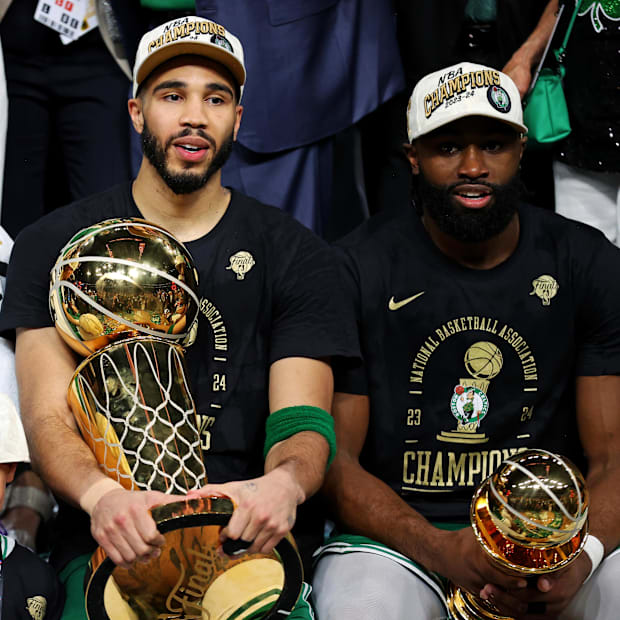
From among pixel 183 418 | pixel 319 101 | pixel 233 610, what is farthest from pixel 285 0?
pixel 233 610

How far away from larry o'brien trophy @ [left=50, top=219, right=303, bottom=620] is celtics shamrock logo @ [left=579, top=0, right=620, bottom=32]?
1.56m

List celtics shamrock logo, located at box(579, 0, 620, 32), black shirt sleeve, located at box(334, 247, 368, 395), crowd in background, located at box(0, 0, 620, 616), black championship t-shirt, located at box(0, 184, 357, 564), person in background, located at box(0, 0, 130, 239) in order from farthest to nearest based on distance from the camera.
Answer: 1. person in background, located at box(0, 0, 130, 239)
2. crowd in background, located at box(0, 0, 620, 616)
3. celtics shamrock logo, located at box(579, 0, 620, 32)
4. black shirt sleeve, located at box(334, 247, 368, 395)
5. black championship t-shirt, located at box(0, 184, 357, 564)

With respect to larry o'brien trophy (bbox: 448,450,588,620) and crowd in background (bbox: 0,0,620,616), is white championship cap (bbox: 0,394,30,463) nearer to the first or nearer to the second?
larry o'brien trophy (bbox: 448,450,588,620)

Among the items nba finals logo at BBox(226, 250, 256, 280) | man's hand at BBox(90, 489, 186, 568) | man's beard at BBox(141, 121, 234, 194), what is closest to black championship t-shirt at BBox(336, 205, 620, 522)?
nba finals logo at BBox(226, 250, 256, 280)

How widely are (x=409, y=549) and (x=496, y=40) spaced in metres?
1.68

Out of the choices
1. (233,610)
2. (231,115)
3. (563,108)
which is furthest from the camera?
(563,108)

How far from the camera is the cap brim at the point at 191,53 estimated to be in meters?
2.63

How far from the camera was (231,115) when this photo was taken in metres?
2.70

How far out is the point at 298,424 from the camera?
2395mm

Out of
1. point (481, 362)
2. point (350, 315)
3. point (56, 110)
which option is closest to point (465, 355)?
point (481, 362)

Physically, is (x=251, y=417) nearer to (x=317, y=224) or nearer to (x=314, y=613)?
(x=314, y=613)

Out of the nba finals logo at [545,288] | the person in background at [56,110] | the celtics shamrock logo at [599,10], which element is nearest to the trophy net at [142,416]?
the nba finals logo at [545,288]

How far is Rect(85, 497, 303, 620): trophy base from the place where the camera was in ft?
6.15

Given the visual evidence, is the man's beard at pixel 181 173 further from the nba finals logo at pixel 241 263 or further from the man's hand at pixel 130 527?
the man's hand at pixel 130 527
